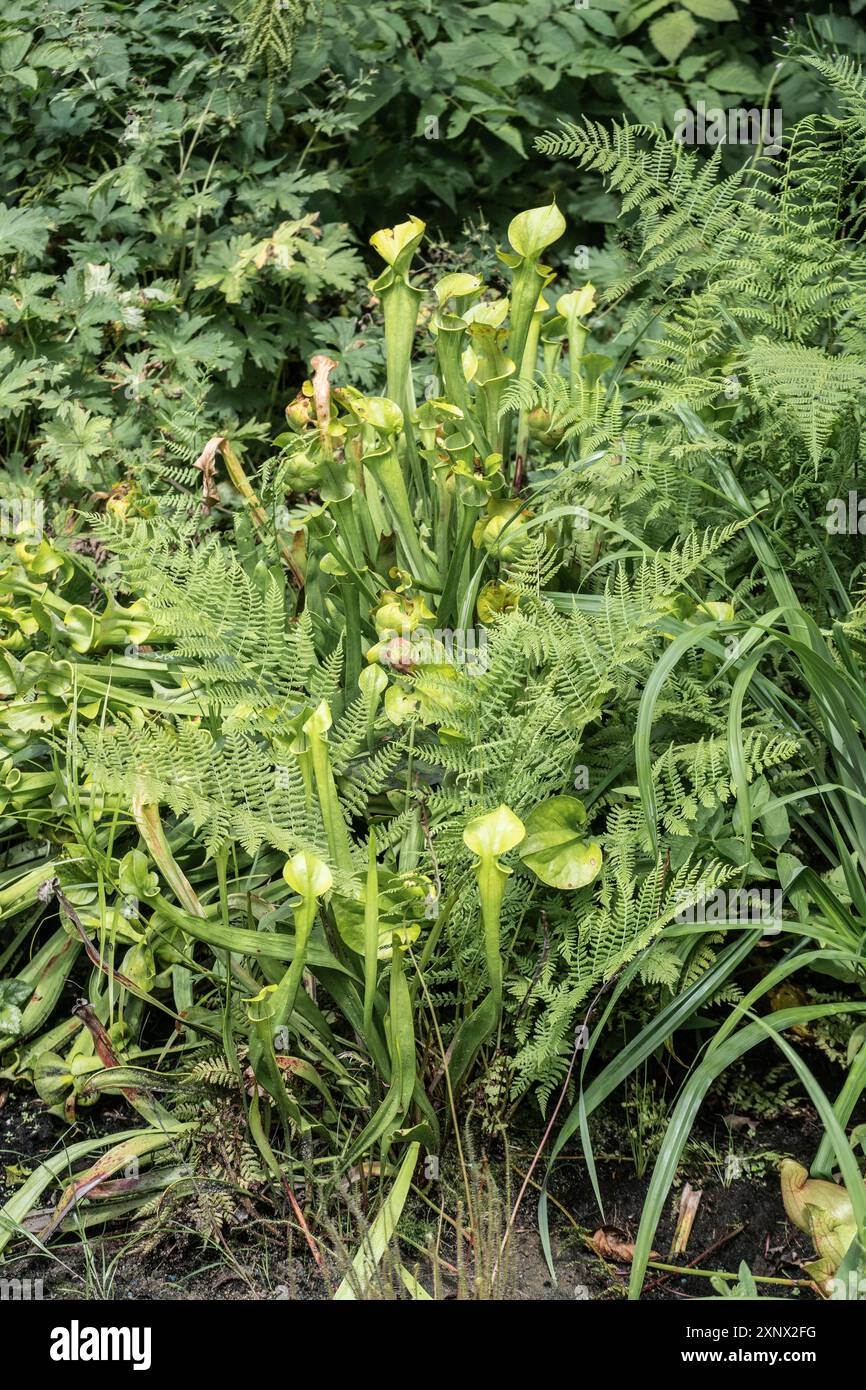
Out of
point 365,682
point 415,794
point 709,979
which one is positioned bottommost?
point 709,979

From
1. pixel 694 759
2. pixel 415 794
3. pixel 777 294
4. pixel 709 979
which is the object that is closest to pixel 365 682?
pixel 415 794

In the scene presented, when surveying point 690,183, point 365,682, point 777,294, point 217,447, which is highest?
point 690,183

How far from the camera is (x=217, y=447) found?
2416mm

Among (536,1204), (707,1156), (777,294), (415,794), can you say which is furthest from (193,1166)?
(777,294)

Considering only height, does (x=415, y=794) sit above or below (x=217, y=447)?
below

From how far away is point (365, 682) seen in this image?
1.97 meters

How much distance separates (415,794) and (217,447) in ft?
3.04

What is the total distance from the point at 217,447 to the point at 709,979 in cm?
135

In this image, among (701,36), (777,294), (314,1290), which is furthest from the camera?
(701,36)

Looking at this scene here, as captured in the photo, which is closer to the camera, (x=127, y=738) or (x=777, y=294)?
(x=127, y=738)

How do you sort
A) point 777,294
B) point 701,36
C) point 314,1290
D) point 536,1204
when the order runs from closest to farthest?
1. point 314,1290
2. point 536,1204
3. point 777,294
4. point 701,36

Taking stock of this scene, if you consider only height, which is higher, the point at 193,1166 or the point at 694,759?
the point at 694,759

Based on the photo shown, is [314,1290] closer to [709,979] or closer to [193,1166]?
[193,1166]

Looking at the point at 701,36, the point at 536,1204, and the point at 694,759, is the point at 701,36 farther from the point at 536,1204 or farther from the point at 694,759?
the point at 536,1204
